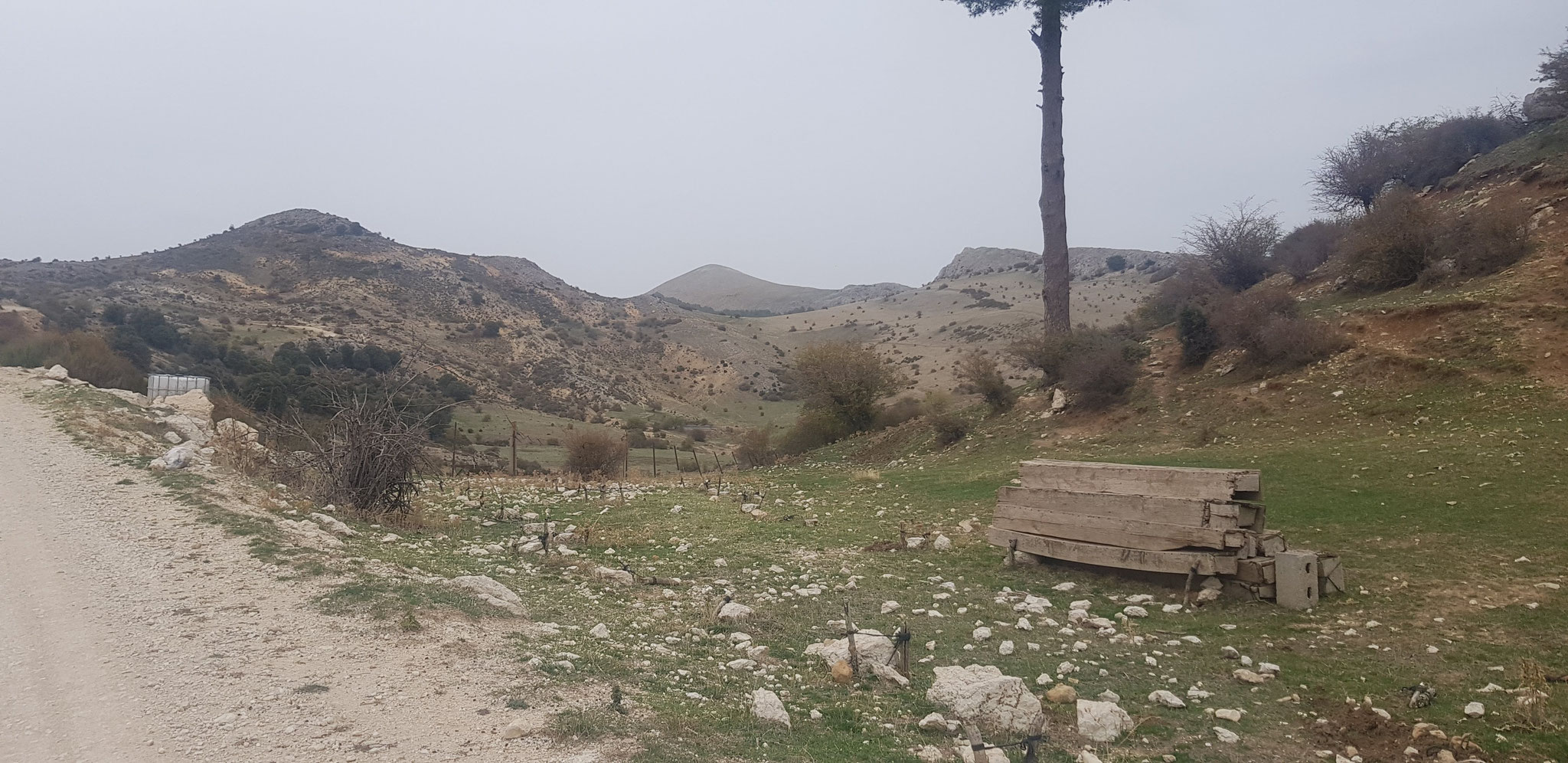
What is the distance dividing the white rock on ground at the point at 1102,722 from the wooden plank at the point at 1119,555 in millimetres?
3849

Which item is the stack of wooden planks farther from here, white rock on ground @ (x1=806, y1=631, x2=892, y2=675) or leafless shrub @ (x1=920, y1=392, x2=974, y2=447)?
leafless shrub @ (x1=920, y1=392, x2=974, y2=447)

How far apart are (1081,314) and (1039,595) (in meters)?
68.8

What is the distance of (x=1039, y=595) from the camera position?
953 cm

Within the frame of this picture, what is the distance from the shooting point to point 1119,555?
973cm

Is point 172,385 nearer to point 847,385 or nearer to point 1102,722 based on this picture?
point 847,385

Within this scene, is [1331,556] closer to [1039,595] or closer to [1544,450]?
[1039,595]

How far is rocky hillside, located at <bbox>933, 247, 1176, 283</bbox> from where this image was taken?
336ft

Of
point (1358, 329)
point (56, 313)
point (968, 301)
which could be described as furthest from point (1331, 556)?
point (968, 301)

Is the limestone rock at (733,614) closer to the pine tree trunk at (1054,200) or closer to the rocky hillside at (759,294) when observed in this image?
the pine tree trunk at (1054,200)

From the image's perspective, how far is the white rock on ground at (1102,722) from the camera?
5516 mm

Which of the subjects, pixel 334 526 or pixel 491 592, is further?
pixel 334 526

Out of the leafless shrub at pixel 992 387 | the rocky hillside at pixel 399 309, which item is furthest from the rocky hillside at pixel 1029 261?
the leafless shrub at pixel 992 387

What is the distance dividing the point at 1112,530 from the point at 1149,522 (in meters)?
0.51

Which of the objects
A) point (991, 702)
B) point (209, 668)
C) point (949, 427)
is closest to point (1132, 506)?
point (991, 702)
